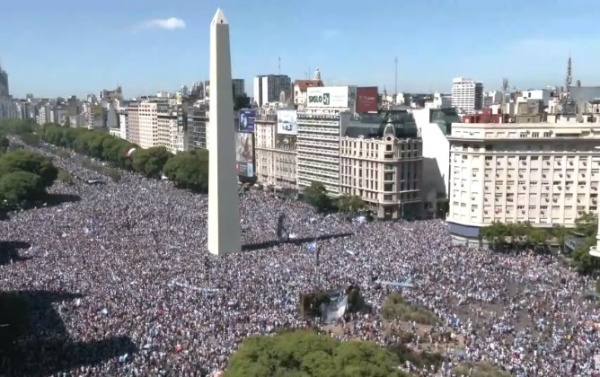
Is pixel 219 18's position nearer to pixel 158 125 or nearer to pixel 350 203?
pixel 350 203

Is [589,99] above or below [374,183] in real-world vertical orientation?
above

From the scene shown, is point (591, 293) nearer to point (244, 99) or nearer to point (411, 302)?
point (411, 302)

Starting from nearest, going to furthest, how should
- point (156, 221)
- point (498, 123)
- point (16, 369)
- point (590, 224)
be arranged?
1. point (16, 369)
2. point (590, 224)
3. point (498, 123)
4. point (156, 221)

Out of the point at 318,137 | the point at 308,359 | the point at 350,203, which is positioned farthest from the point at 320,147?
the point at 308,359

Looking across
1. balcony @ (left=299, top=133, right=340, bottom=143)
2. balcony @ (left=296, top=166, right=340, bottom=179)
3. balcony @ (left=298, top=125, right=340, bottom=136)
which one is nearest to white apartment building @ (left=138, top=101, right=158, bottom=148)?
balcony @ (left=296, top=166, right=340, bottom=179)

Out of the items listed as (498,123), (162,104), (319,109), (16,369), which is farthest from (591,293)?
(162,104)

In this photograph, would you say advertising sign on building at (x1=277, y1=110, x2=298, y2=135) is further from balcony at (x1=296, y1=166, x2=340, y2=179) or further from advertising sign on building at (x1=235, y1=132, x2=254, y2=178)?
advertising sign on building at (x1=235, y1=132, x2=254, y2=178)
